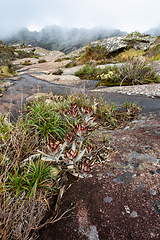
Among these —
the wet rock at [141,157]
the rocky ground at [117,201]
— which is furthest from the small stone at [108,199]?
the wet rock at [141,157]

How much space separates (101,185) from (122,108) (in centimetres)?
292

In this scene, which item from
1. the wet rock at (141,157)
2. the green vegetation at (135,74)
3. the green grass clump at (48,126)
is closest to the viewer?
the wet rock at (141,157)

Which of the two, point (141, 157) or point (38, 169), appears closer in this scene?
point (38, 169)

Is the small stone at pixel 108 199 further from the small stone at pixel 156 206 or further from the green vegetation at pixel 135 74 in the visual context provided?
the green vegetation at pixel 135 74

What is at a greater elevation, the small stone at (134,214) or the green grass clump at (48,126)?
the green grass clump at (48,126)

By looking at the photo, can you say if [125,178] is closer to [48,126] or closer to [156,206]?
[156,206]

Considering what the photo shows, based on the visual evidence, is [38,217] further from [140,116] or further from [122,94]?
[122,94]

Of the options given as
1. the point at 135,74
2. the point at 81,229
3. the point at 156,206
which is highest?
the point at 135,74

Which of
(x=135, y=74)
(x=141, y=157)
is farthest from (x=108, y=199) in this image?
(x=135, y=74)

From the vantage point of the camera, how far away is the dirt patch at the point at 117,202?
41.7 inches

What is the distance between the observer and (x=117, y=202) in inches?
49.3

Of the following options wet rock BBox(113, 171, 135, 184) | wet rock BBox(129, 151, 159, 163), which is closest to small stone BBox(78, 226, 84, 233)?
wet rock BBox(113, 171, 135, 184)

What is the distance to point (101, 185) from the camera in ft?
4.82

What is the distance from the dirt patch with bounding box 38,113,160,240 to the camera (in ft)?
3.47
